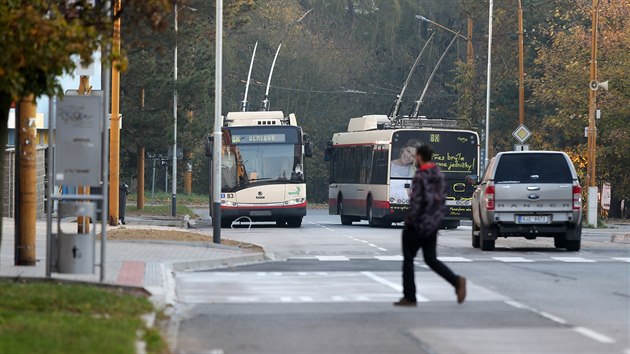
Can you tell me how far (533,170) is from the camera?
27.9 metres

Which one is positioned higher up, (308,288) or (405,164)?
(405,164)

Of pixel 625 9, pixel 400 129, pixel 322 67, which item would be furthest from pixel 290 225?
pixel 322 67

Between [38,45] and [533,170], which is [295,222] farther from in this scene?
[38,45]

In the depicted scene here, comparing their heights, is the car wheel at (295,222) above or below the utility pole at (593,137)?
below

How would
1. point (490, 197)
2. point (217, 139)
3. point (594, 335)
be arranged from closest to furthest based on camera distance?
point (594, 335), point (490, 197), point (217, 139)

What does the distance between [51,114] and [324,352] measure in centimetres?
724

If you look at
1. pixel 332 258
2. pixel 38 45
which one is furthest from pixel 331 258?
pixel 38 45

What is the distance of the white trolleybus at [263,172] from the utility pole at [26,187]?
24094 millimetres

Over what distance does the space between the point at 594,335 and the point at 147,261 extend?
10.8 metres

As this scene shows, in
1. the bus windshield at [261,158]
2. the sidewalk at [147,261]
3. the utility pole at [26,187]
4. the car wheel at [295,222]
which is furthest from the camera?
the car wheel at [295,222]

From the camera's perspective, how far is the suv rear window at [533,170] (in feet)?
91.2

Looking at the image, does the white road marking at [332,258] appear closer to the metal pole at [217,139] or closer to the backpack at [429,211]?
the metal pole at [217,139]

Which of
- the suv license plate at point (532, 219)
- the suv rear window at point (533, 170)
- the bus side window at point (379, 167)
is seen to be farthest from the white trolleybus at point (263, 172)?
the suv license plate at point (532, 219)

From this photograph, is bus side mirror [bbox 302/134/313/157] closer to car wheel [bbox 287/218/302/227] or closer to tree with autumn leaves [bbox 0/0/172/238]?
car wheel [bbox 287/218/302/227]
